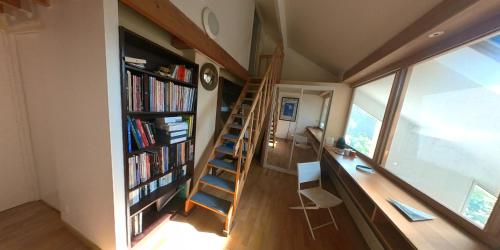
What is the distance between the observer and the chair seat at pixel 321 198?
5.93 feet

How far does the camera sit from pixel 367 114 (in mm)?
2736

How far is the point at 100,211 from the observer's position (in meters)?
1.26

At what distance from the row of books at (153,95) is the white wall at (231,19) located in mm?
685

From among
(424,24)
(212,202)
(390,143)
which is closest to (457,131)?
(390,143)

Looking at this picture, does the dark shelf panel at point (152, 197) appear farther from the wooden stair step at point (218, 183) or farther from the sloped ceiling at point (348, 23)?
the sloped ceiling at point (348, 23)

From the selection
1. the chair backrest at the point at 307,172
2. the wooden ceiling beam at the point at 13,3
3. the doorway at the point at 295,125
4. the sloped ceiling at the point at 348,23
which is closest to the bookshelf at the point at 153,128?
the wooden ceiling beam at the point at 13,3

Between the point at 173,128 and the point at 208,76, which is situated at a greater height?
the point at 208,76

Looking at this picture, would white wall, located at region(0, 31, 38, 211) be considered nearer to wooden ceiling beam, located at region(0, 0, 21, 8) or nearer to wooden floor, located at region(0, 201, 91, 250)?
wooden floor, located at region(0, 201, 91, 250)

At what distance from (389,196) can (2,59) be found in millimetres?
4063

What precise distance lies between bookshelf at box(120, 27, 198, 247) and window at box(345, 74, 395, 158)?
2752 mm

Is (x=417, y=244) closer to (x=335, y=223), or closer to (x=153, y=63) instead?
(x=335, y=223)

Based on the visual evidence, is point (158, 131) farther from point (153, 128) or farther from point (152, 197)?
point (152, 197)

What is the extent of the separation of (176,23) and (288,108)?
127 inches

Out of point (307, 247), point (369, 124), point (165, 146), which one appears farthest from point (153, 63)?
point (369, 124)
